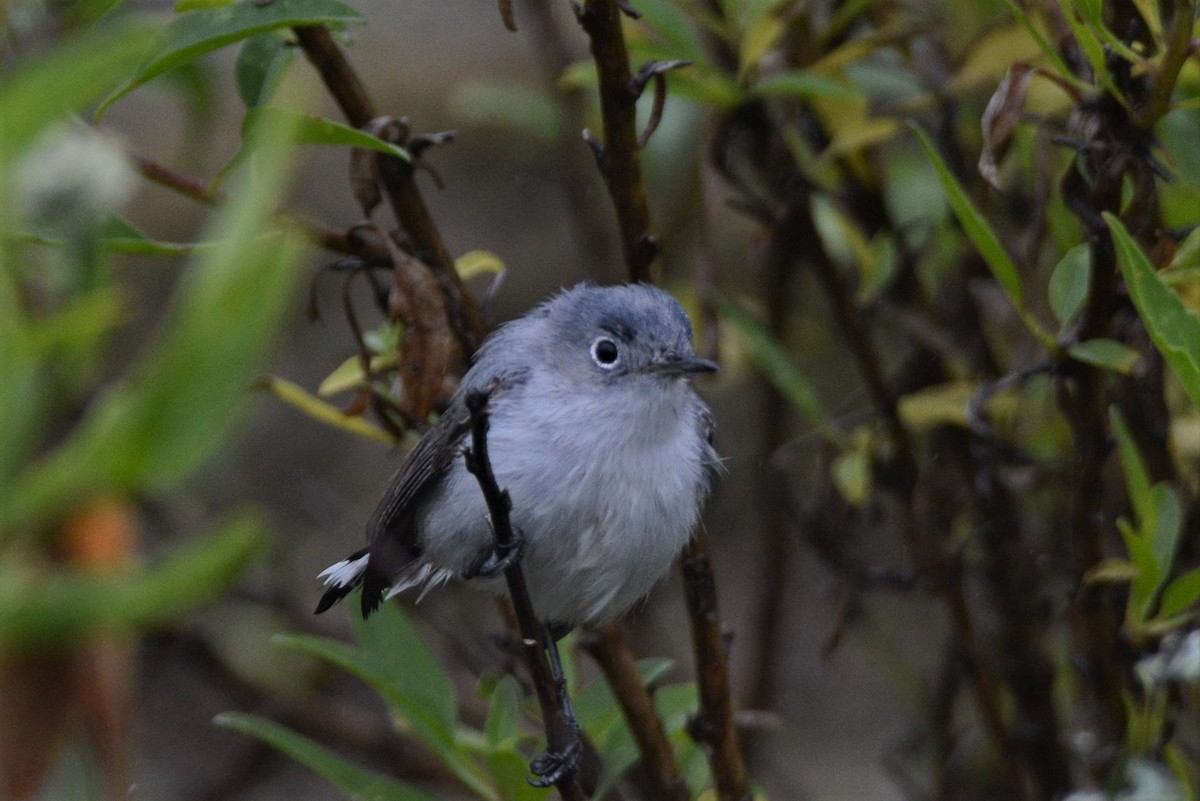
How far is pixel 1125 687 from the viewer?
2299 mm

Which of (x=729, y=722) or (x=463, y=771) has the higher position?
(x=463, y=771)

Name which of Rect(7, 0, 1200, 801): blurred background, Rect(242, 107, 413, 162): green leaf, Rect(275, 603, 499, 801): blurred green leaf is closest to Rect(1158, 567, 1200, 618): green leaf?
Rect(7, 0, 1200, 801): blurred background

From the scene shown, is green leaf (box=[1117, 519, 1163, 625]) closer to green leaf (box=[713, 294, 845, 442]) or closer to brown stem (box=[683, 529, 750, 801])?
brown stem (box=[683, 529, 750, 801])

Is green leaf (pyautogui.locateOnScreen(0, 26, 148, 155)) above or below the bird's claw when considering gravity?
above

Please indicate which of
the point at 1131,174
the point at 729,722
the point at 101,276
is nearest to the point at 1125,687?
the point at 729,722

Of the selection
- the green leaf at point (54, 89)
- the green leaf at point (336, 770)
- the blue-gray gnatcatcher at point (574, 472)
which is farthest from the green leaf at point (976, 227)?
the green leaf at point (54, 89)

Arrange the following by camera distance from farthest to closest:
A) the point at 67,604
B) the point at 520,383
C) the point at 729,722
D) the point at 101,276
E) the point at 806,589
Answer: the point at 806,589 → the point at 520,383 → the point at 729,722 → the point at 101,276 → the point at 67,604

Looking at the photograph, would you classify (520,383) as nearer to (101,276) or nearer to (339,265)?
(339,265)

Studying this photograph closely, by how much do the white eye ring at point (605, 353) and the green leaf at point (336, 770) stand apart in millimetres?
813

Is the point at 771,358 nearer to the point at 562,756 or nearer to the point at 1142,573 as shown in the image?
the point at 1142,573

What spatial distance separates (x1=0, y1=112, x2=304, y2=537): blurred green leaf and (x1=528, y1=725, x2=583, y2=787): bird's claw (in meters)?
1.40

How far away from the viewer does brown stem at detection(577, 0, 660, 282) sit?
1.81m

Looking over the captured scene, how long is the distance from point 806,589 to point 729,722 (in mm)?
2986

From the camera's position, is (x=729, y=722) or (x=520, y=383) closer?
(x=729, y=722)
